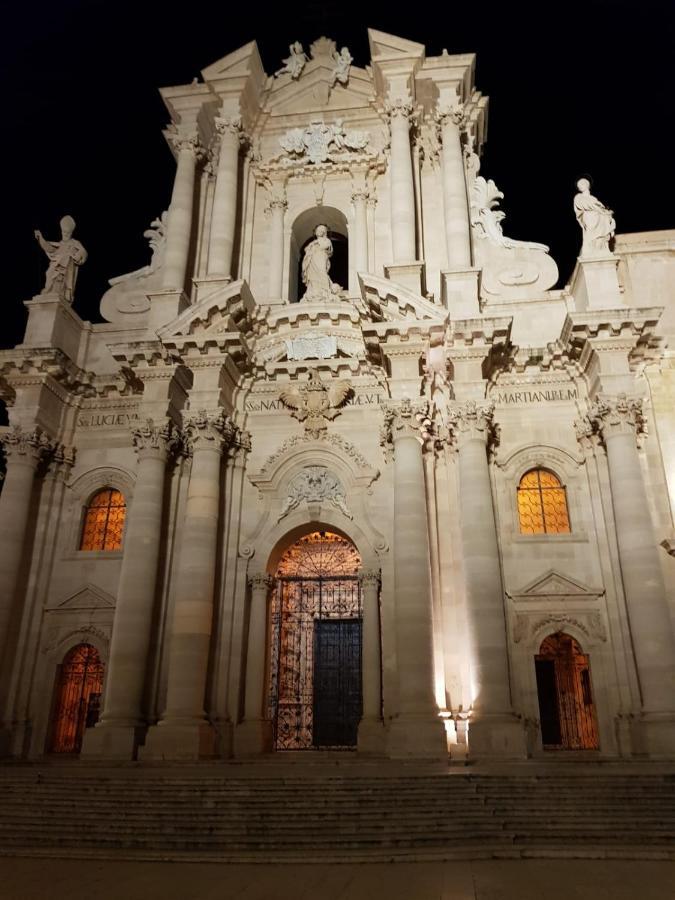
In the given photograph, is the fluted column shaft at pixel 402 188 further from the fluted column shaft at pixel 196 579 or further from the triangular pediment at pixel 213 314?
the fluted column shaft at pixel 196 579

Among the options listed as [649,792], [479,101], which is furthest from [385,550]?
[479,101]

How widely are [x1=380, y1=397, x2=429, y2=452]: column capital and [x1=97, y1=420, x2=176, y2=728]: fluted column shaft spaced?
5.57 meters

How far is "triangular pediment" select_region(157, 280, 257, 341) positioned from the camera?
17516mm

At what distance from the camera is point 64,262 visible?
20.6m

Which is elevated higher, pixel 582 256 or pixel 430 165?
pixel 430 165

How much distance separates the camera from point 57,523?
733 inches

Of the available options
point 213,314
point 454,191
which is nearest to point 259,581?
point 213,314

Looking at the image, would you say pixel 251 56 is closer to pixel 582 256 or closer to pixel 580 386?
pixel 582 256

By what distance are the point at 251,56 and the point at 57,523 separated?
15785 mm

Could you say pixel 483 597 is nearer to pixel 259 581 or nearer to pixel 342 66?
pixel 259 581

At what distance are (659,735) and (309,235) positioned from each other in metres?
17.4

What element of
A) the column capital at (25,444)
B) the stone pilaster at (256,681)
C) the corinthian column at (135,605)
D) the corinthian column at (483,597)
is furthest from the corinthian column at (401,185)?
the column capital at (25,444)

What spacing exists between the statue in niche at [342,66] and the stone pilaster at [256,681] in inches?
645

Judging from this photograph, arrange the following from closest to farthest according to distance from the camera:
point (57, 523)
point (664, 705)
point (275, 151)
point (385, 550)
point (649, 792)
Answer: point (649, 792)
point (664, 705)
point (385, 550)
point (57, 523)
point (275, 151)
